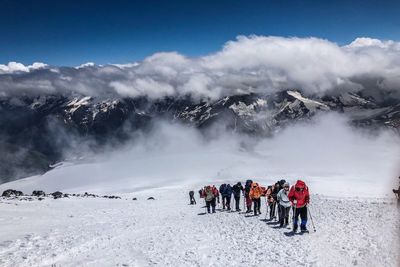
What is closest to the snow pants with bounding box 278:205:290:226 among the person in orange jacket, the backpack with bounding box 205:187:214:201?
the person in orange jacket

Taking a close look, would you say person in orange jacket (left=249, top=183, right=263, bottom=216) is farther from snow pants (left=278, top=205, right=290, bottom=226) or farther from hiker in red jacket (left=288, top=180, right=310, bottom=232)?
hiker in red jacket (left=288, top=180, right=310, bottom=232)

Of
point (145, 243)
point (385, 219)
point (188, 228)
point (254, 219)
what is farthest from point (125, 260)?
Result: point (385, 219)

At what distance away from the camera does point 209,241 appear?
2094 cm

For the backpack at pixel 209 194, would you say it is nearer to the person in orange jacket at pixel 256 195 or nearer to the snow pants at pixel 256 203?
the person in orange jacket at pixel 256 195

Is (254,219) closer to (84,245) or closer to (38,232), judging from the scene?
(84,245)

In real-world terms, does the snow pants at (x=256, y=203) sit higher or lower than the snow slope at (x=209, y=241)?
higher

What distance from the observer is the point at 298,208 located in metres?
21.0

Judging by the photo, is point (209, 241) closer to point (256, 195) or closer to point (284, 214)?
point (284, 214)

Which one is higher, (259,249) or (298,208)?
(298,208)

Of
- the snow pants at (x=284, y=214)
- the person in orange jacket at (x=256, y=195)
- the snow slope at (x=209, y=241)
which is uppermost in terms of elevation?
the person in orange jacket at (x=256, y=195)

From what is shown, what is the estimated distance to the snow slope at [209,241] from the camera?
54.7 feet

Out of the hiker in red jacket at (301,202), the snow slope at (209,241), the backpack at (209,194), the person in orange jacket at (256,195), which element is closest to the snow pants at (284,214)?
the snow slope at (209,241)

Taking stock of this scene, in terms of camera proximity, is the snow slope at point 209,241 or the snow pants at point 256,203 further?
the snow pants at point 256,203

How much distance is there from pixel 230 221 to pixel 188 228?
3.24m
